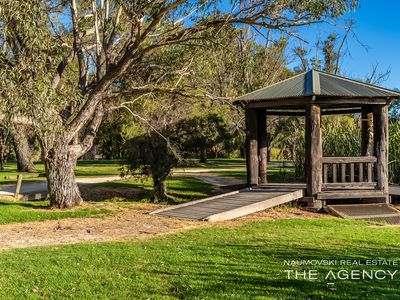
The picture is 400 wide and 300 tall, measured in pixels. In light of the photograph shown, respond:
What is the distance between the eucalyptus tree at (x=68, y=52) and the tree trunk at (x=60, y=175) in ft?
0.09

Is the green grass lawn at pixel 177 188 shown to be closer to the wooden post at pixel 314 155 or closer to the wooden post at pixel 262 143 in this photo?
the wooden post at pixel 262 143

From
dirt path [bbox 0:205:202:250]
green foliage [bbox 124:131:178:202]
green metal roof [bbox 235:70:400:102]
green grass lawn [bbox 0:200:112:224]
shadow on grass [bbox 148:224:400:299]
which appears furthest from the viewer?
green foliage [bbox 124:131:178:202]

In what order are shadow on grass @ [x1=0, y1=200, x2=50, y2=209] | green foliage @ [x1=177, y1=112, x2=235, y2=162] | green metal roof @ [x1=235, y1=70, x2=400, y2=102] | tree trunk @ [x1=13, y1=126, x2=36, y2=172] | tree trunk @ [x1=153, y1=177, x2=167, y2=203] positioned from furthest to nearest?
tree trunk @ [x1=13, y1=126, x2=36, y2=172], tree trunk @ [x1=153, y1=177, x2=167, y2=203], green foliage @ [x1=177, y1=112, x2=235, y2=162], shadow on grass @ [x1=0, y1=200, x2=50, y2=209], green metal roof @ [x1=235, y1=70, x2=400, y2=102]

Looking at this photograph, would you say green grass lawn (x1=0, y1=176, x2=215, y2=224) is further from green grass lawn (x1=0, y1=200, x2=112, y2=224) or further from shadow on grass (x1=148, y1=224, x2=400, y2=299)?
shadow on grass (x1=148, y1=224, x2=400, y2=299)

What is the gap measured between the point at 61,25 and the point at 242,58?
6.04 metres

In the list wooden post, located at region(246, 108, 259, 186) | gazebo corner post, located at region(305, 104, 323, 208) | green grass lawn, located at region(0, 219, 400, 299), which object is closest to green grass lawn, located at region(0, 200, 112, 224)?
green grass lawn, located at region(0, 219, 400, 299)

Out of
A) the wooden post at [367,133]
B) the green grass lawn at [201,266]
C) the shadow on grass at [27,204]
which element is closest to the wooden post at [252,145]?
the wooden post at [367,133]

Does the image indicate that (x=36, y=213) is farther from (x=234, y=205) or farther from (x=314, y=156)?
(x=314, y=156)

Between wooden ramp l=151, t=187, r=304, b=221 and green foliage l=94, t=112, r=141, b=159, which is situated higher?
green foliage l=94, t=112, r=141, b=159

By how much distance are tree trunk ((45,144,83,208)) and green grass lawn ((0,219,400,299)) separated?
5240 mm

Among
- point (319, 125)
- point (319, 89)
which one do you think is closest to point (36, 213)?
point (319, 125)

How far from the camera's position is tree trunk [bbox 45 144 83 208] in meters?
12.6

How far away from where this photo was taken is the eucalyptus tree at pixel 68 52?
29.7ft

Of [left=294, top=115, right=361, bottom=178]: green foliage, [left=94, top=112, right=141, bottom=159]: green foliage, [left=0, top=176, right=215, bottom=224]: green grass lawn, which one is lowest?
[left=0, top=176, right=215, bottom=224]: green grass lawn
